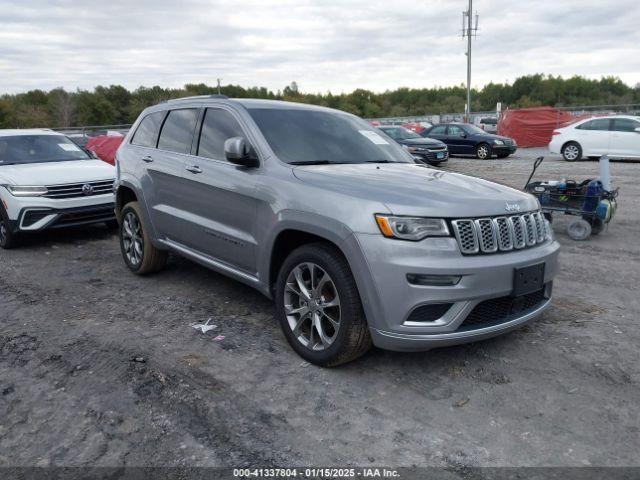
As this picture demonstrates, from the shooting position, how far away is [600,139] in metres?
18.2

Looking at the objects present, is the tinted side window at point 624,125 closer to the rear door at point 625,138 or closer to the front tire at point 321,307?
the rear door at point 625,138

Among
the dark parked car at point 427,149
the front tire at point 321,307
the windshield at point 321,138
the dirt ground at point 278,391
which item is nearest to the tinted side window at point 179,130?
the windshield at point 321,138

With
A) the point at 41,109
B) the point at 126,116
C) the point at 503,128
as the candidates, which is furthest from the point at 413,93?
the point at 503,128

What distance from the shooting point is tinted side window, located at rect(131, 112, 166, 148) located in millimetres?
5473

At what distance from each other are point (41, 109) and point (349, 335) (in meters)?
75.3

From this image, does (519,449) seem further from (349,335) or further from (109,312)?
(109,312)

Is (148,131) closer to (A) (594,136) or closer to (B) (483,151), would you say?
(A) (594,136)

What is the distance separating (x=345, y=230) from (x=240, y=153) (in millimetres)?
1149

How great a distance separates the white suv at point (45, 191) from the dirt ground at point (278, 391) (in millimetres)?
2152

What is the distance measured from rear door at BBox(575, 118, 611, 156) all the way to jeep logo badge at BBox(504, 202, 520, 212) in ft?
54.7

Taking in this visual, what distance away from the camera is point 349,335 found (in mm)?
3316

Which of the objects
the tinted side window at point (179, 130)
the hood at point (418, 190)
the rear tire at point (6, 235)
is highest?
the tinted side window at point (179, 130)

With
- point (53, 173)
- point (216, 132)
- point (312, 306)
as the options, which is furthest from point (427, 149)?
point (312, 306)

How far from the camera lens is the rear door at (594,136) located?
1804cm
